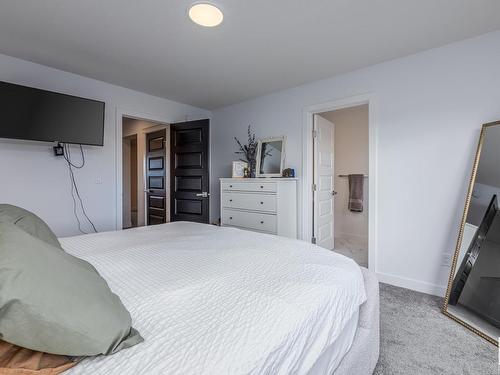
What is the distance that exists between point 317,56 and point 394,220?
1.88 metres

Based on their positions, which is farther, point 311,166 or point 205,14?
point 311,166

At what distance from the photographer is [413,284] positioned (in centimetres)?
250

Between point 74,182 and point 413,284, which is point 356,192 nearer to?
point 413,284

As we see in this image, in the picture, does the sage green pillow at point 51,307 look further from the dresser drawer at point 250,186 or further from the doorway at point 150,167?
the doorway at point 150,167

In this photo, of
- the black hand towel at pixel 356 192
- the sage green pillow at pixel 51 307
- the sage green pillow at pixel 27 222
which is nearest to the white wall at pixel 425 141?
the black hand towel at pixel 356 192

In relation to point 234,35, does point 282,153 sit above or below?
below

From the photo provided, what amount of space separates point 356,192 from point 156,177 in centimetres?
350

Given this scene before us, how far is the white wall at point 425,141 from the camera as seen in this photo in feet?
7.29

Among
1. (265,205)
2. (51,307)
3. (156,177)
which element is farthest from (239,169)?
(51,307)

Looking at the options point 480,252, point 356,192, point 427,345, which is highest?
point 356,192

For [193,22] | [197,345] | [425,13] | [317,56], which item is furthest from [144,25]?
[197,345]

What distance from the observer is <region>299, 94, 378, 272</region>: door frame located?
2742mm

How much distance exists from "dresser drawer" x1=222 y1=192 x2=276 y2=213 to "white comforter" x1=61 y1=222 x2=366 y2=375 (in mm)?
1602

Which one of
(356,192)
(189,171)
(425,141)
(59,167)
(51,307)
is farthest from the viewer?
(356,192)
